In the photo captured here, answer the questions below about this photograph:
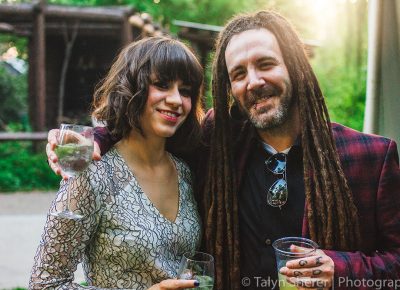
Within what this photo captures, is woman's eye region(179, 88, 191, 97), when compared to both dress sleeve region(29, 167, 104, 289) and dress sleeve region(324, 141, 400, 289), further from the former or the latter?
dress sleeve region(324, 141, 400, 289)

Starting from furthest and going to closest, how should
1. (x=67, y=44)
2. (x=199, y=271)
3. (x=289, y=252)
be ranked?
(x=67, y=44), (x=199, y=271), (x=289, y=252)

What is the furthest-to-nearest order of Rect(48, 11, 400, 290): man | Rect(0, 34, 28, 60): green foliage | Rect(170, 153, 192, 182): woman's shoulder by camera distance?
Rect(0, 34, 28, 60): green foliage
Rect(170, 153, 192, 182): woman's shoulder
Rect(48, 11, 400, 290): man

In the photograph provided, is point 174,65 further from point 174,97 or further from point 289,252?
point 289,252

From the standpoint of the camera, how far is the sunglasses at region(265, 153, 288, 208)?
238 cm

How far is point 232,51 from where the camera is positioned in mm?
2523

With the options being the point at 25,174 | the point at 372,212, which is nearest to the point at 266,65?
the point at 372,212

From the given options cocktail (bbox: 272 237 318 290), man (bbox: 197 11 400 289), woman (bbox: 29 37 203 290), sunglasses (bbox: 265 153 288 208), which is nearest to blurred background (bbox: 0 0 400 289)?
man (bbox: 197 11 400 289)

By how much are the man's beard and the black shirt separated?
0.58ft

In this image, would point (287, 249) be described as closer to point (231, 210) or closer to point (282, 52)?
point (231, 210)

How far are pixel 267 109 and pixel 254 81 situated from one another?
155mm

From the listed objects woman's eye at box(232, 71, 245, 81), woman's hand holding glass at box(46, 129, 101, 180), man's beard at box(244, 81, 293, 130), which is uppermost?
woman's eye at box(232, 71, 245, 81)

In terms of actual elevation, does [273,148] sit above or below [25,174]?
→ above

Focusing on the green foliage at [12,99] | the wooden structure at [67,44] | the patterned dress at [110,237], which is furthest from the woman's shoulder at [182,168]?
the green foliage at [12,99]

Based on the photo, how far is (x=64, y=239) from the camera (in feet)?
6.63
